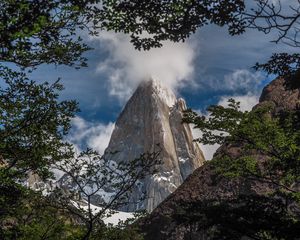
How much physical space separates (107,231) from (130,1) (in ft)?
42.9

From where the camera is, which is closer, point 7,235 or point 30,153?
point 30,153

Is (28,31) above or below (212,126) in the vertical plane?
below

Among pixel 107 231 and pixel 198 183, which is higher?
pixel 198 183

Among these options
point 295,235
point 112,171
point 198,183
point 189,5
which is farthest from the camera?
point 198,183

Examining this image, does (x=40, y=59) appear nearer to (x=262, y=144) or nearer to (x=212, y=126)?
(x=212, y=126)

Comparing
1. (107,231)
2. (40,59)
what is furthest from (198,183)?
(40,59)

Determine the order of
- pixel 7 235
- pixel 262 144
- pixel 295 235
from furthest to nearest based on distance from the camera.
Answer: pixel 262 144
pixel 7 235
pixel 295 235

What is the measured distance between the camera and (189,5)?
7699 millimetres

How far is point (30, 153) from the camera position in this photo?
1302 cm

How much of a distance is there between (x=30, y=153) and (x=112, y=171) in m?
5.40

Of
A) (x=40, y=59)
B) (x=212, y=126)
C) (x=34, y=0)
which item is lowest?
(x=34, y=0)

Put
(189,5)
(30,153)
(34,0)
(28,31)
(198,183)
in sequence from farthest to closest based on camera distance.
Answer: (198,183) < (30,153) < (189,5) < (34,0) < (28,31)

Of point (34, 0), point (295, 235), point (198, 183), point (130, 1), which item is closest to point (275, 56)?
point (130, 1)

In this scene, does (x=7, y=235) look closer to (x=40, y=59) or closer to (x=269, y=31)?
(x=40, y=59)
